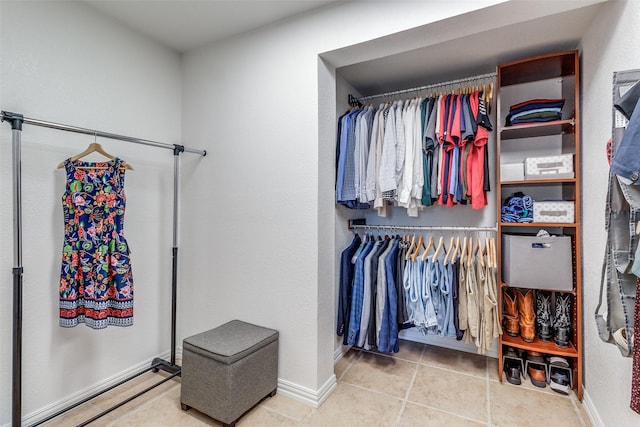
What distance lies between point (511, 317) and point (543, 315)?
0.67 ft

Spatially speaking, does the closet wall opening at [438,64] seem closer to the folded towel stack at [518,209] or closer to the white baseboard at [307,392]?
the folded towel stack at [518,209]

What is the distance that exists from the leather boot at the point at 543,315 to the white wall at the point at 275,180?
149cm

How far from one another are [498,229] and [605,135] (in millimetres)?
800

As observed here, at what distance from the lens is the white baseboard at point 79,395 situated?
5.50ft

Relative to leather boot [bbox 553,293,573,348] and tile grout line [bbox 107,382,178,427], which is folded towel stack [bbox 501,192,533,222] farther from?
tile grout line [bbox 107,382,178,427]

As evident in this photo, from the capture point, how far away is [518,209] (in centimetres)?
212

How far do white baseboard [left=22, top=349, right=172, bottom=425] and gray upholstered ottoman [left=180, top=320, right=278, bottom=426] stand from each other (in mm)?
637

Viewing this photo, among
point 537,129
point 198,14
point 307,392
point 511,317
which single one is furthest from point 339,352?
point 198,14

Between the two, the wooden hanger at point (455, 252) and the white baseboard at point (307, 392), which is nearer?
the white baseboard at point (307, 392)

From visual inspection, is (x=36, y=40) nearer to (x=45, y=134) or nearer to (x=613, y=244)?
(x=45, y=134)

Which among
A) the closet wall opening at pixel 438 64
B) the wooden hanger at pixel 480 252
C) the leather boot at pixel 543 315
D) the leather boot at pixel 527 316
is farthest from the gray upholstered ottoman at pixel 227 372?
the leather boot at pixel 543 315

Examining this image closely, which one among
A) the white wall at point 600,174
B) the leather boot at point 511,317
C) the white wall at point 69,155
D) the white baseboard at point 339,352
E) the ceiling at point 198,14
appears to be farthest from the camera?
the white baseboard at point 339,352

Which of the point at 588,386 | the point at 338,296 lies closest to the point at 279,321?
the point at 338,296

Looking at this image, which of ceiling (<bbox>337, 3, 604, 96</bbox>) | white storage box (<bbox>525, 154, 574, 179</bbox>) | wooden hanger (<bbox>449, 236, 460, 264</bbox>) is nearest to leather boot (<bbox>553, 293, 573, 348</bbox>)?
wooden hanger (<bbox>449, 236, 460, 264</bbox>)
